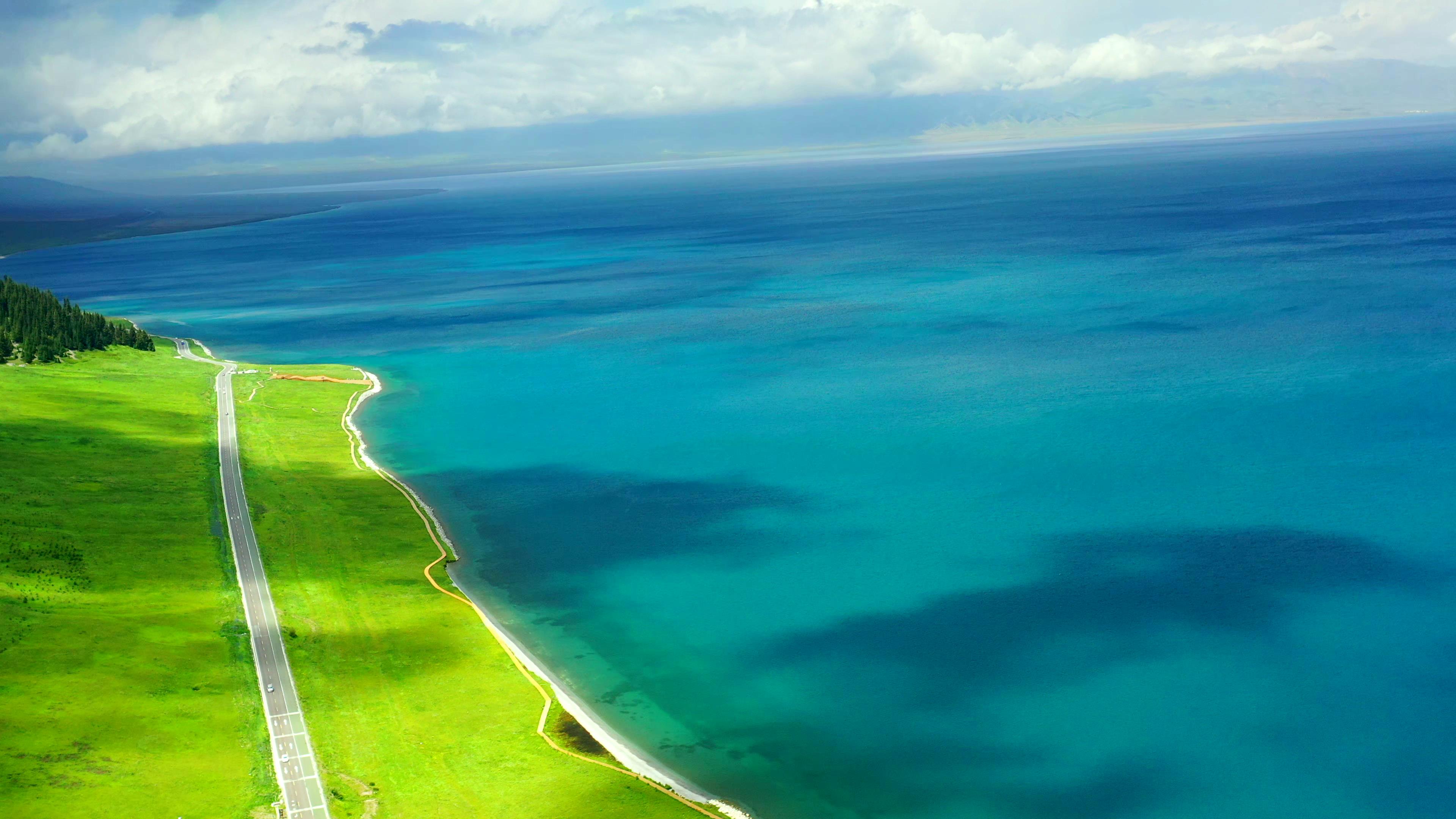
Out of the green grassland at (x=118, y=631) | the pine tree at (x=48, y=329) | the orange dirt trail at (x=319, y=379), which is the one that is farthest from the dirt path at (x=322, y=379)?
the green grassland at (x=118, y=631)

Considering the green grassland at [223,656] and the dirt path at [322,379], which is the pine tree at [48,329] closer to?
the dirt path at [322,379]

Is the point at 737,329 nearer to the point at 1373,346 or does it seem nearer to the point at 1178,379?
the point at 1178,379

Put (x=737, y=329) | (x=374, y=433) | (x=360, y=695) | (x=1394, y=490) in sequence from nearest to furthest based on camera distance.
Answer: (x=360, y=695) < (x=1394, y=490) < (x=374, y=433) < (x=737, y=329)

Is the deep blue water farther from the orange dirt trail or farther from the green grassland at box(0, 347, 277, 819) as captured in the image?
the green grassland at box(0, 347, 277, 819)

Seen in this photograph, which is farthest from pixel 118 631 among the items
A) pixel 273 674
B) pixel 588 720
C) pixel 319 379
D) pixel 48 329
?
pixel 48 329

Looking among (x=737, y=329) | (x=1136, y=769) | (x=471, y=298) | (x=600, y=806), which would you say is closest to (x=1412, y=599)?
(x=1136, y=769)

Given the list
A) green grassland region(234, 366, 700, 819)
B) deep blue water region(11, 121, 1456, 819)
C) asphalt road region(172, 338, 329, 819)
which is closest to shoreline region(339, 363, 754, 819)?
green grassland region(234, 366, 700, 819)
